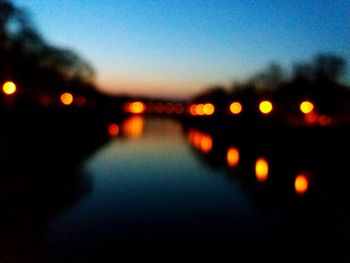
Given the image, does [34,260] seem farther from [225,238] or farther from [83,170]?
[83,170]

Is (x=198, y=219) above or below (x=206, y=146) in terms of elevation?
above

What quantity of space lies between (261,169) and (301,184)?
17.0ft

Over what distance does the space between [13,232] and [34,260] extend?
1.83 metres

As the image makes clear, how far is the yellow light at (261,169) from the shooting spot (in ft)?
60.9

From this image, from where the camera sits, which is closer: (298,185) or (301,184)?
(298,185)

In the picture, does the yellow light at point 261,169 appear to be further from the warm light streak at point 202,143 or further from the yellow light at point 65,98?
the yellow light at point 65,98

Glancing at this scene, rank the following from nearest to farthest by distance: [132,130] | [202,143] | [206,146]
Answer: [206,146], [202,143], [132,130]

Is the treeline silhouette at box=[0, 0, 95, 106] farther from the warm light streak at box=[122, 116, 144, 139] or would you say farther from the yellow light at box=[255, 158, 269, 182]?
the yellow light at box=[255, 158, 269, 182]

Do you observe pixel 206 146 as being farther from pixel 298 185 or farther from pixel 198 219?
pixel 198 219

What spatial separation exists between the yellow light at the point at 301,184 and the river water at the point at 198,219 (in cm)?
2

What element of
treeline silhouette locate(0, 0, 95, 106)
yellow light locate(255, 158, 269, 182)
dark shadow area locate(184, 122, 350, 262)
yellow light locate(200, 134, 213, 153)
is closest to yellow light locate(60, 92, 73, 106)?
treeline silhouette locate(0, 0, 95, 106)

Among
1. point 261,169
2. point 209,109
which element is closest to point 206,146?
point 261,169

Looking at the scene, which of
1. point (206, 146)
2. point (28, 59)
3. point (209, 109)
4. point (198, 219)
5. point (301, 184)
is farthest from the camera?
point (209, 109)

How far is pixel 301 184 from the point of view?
16.4 m
